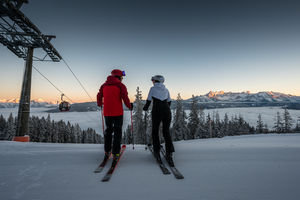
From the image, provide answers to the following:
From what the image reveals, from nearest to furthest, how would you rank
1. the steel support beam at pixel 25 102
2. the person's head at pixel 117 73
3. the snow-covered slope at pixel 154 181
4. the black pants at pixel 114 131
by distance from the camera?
1. the snow-covered slope at pixel 154 181
2. the black pants at pixel 114 131
3. the person's head at pixel 117 73
4. the steel support beam at pixel 25 102

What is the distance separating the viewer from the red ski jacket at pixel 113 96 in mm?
3867

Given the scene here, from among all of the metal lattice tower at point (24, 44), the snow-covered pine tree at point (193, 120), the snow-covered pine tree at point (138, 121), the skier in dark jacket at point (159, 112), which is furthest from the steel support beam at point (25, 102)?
the snow-covered pine tree at point (193, 120)

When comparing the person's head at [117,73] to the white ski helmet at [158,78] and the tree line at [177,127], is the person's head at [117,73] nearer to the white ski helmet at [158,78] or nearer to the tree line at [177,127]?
the white ski helmet at [158,78]

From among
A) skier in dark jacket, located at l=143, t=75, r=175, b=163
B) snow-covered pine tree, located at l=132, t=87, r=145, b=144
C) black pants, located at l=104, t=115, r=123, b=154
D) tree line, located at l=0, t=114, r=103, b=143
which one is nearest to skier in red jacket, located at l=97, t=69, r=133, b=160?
black pants, located at l=104, t=115, r=123, b=154

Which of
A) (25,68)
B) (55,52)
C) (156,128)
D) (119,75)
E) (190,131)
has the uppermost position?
(55,52)

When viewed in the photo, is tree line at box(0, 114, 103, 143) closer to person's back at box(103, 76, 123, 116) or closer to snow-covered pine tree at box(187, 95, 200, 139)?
snow-covered pine tree at box(187, 95, 200, 139)

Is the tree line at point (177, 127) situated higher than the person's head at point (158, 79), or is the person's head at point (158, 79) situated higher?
the person's head at point (158, 79)

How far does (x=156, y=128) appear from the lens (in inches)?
160

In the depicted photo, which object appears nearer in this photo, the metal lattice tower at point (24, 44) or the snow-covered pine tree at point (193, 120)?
the metal lattice tower at point (24, 44)

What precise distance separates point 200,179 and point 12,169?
3863mm

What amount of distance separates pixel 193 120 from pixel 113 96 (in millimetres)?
36028

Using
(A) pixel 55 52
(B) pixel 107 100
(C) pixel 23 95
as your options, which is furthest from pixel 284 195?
(A) pixel 55 52

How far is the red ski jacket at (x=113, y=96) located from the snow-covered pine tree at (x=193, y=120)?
3410 cm

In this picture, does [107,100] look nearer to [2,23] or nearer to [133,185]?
[133,185]
